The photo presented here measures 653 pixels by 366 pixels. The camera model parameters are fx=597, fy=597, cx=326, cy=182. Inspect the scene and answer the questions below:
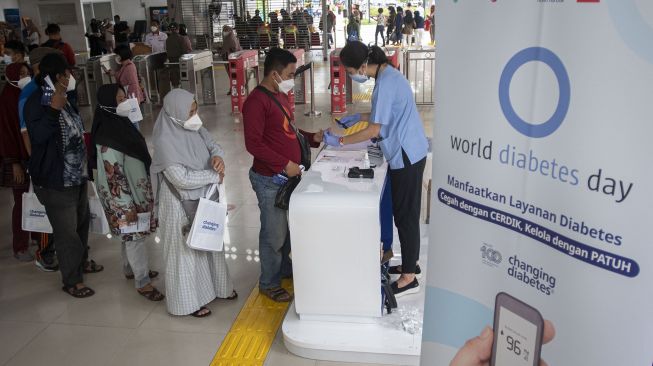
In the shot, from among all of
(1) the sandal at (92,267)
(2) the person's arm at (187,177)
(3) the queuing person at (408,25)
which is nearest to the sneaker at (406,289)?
(2) the person's arm at (187,177)

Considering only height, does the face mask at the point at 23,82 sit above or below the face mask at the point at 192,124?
above

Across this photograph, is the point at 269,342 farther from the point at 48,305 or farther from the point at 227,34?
the point at 227,34

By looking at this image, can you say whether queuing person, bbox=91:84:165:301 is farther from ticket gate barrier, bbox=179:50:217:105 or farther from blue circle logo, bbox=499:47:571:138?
ticket gate barrier, bbox=179:50:217:105

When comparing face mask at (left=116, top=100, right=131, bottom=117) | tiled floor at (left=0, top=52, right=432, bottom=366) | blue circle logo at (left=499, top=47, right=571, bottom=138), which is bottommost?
tiled floor at (left=0, top=52, right=432, bottom=366)

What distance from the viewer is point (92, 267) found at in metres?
4.37

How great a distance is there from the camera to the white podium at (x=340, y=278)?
314 centimetres

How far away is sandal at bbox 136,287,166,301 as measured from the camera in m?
3.89

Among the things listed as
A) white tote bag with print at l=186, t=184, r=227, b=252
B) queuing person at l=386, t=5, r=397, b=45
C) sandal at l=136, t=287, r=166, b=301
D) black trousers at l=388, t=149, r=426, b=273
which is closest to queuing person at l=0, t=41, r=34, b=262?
sandal at l=136, t=287, r=166, b=301

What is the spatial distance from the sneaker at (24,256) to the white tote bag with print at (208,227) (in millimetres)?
1865

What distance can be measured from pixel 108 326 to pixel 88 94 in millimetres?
8450

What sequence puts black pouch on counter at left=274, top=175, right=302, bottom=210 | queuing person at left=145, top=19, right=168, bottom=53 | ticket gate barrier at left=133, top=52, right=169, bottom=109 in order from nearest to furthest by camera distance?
black pouch on counter at left=274, top=175, right=302, bottom=210 → ticket gate barrier at left=133, top=52, right=169, bottom=109 → queuing person at left=145, top=19, right=168, bottom=53

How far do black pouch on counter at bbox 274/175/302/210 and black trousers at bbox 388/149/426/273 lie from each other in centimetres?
59

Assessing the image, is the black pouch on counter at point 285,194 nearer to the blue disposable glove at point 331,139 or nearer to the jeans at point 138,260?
the blue disposable glove at point 331,139

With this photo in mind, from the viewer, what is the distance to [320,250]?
127 inches
